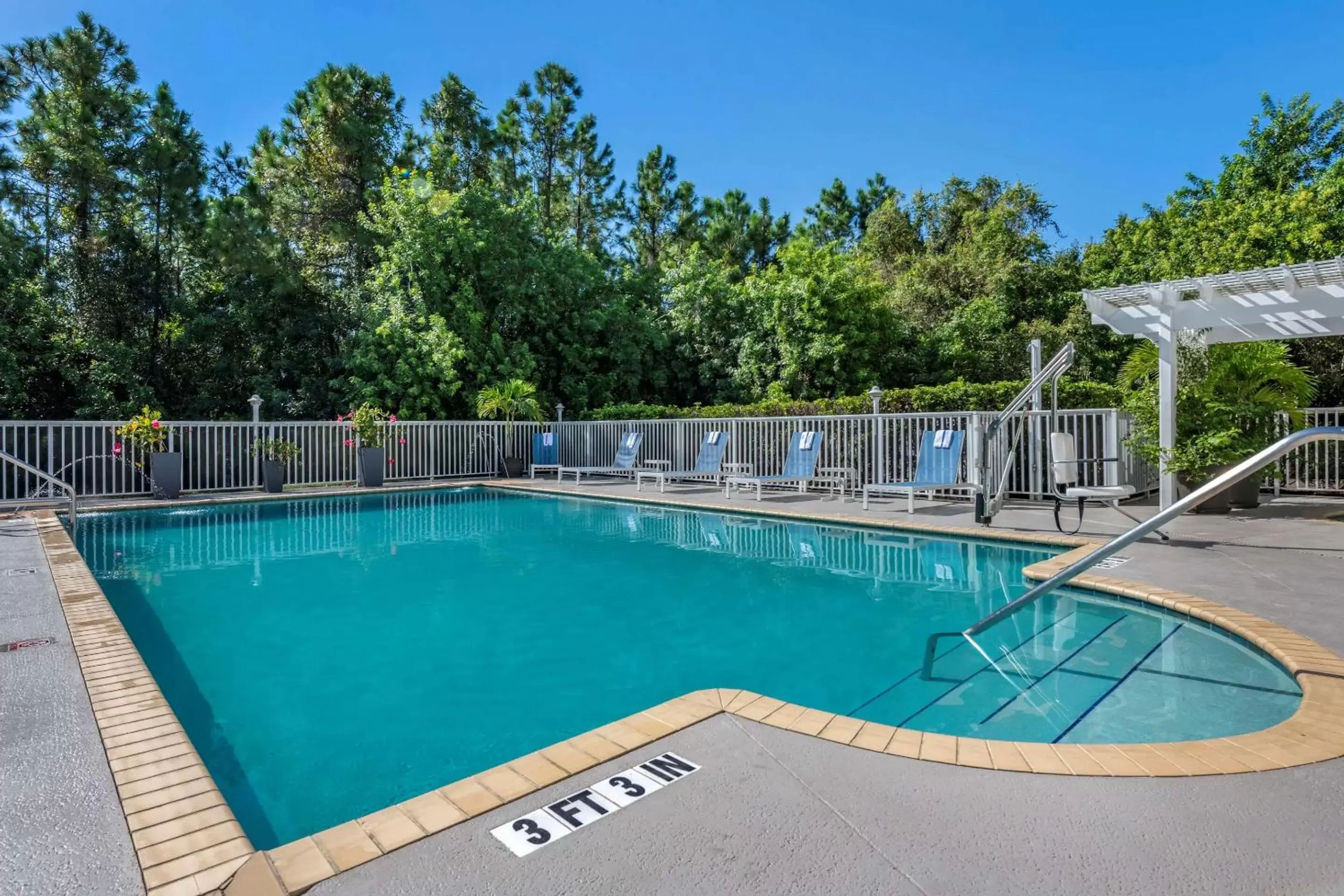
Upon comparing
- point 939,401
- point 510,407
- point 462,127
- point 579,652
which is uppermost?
point 462,127

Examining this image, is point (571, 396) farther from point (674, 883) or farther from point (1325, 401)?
point (674, 883)

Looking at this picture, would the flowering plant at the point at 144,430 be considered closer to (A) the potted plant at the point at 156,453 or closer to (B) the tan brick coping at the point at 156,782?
(A) the potted plant at the point at 156,453

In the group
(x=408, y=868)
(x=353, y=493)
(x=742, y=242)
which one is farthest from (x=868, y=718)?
(x=742, y=242)

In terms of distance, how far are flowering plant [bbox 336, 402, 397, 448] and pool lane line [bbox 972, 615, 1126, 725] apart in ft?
40.3

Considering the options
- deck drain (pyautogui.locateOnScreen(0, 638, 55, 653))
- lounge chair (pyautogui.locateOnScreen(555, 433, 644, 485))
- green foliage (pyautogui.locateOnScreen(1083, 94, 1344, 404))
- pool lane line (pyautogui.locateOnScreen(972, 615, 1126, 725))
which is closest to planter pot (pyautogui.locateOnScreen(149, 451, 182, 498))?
lounge chair (pyautogui.locateOnScreen(555, 433, 644, 485))

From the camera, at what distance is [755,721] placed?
8.29 ft

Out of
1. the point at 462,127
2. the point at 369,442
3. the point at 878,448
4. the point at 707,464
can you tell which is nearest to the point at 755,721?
the point at 878,448

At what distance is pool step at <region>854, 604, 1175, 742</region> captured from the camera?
Result: 290cm

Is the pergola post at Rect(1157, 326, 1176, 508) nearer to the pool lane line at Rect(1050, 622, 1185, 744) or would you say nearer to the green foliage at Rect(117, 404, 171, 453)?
the pool lane line at Rect(1050, 622, 1185, 744)

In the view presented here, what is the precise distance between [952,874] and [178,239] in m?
20.8

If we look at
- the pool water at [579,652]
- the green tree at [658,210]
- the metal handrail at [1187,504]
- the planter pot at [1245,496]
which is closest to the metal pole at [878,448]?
the pool water at [579,652]

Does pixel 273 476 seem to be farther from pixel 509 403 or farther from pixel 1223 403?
pixel 1223 403

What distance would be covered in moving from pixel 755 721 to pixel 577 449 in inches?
535

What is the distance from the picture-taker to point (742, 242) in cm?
2598
